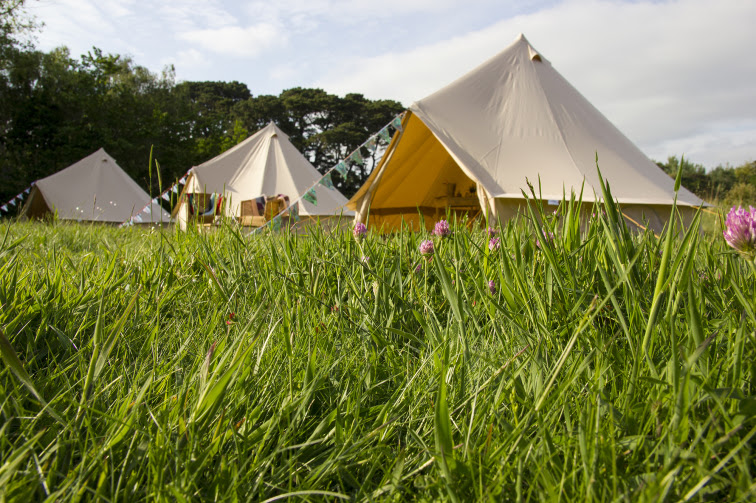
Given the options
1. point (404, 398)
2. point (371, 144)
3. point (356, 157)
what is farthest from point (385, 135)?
point (404, 398)

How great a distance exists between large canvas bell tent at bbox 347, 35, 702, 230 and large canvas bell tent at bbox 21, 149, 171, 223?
32.6 feet

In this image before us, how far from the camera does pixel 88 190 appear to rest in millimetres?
13719

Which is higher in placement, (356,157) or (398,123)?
(398,123)

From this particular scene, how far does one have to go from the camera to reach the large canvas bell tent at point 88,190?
522 inches

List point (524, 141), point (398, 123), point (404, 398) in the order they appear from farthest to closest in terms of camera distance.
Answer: point (398, 123) → point (524, 141) → point (404, 398)

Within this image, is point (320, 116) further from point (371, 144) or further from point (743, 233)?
point (743, 233)

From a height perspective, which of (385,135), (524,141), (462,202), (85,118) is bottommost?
(462,202)

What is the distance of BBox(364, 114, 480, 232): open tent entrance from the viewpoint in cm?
697

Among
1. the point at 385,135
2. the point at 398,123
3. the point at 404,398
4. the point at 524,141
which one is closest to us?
the point at 404,398

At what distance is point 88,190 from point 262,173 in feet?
18.7

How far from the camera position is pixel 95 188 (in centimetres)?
1370

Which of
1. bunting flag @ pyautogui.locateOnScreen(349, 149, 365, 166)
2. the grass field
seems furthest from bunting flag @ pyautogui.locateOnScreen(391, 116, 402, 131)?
the grass field

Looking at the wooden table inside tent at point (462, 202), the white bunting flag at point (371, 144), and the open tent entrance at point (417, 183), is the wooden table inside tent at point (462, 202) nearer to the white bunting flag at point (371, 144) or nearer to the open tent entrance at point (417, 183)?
the open tent entrance at point (417, 183)

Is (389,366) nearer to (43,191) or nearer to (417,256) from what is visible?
(417,256)
